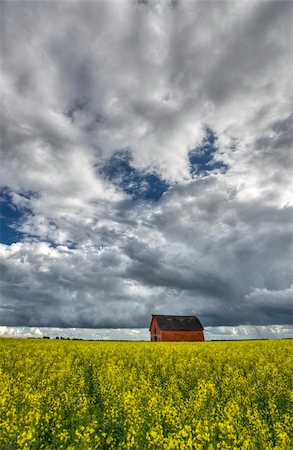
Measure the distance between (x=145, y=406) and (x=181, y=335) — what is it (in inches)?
2494

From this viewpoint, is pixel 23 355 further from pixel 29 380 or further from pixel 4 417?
pixel 4 417

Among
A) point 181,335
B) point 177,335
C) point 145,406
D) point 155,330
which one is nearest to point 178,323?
point 181,335

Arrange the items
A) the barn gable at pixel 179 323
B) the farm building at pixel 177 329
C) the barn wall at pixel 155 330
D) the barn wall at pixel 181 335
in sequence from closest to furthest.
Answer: the barn wall at pixel 181 335 → the farm building at pixel 177 329 → the barn wall at pixel 155 330 → the barn gable at pixel 179 323

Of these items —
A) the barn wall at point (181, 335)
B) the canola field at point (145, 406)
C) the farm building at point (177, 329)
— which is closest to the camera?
the canola field at point (145, 406)

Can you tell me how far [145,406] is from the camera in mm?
9914

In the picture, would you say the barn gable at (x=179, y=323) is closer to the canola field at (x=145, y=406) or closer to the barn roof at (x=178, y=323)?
the barn roof at (x=178, y=323)

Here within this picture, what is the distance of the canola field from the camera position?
7407mm

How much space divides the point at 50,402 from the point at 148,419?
3378 millimetres

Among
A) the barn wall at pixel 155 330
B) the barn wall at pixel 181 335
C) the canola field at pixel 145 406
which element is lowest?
the canola field at pixel 145 406

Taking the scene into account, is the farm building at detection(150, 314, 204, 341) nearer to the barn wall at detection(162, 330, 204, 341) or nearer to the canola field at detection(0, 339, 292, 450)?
the barn wall at detection(162, 330, 204, 341)

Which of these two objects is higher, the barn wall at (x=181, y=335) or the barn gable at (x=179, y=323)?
Result: the barn gable at (x=179, y=323)

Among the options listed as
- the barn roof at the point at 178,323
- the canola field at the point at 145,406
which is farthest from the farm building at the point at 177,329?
the canola field at the point at 145,406

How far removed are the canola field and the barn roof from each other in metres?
49.5

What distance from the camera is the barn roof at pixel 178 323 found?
70.4m
